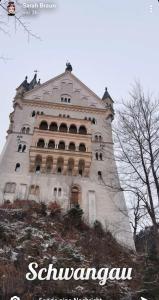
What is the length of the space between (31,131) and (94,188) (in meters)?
9.94

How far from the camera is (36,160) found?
3447 cm

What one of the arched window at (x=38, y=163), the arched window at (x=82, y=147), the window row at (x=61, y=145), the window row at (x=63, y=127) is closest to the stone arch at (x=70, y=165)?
the window row at (x=61, y=145)

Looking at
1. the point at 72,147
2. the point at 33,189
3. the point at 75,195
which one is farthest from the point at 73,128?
the point at 33,189

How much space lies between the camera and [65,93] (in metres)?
44.7

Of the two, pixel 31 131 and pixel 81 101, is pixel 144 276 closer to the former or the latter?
pixel 31 131

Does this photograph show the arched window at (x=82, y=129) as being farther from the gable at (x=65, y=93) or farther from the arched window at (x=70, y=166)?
the gable at (x=65, y=93)

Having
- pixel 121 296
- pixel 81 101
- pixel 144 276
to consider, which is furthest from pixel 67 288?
pixel 81 101

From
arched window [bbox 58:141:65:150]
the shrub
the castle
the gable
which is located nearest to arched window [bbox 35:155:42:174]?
the castle

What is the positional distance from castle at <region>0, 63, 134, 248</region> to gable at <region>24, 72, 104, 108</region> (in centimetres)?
13

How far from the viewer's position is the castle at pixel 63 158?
3170 centimetres

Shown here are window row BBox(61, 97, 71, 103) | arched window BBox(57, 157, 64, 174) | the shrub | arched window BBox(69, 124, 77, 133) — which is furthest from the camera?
window row BBox(61, 97, 71, 103)

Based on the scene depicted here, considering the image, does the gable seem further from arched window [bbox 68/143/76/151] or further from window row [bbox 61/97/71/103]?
arched window [bbox 68/143/76/151]

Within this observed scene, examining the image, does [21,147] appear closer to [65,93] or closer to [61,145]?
[61,145]

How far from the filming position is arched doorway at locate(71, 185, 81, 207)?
32.2 meters
